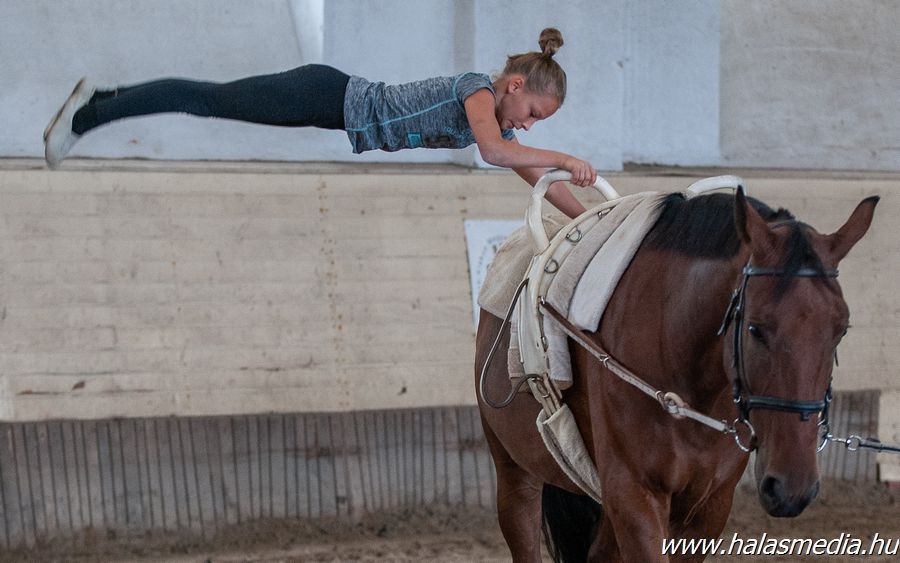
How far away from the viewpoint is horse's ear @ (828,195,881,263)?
1849 mm

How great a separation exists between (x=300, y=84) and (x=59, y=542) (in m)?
2.16

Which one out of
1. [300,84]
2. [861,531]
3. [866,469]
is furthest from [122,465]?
[866,469]

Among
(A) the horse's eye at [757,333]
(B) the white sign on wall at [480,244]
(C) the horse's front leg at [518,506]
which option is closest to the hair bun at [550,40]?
(A) the horse's eye at [757,333]

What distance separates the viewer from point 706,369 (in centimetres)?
205

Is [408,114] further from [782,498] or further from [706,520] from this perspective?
[782,498]

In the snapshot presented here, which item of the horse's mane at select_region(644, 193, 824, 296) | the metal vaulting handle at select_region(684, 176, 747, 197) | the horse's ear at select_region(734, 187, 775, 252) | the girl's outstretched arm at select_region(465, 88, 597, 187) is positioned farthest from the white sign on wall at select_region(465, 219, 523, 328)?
the horse's ear at select_region(734, 187, 775, 252)

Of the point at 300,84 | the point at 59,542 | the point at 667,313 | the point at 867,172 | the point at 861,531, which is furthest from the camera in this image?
the point at 867,172

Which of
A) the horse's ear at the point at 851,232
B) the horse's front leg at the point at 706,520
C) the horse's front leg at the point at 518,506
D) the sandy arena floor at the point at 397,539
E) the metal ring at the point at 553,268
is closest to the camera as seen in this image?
the horse's ear at the point at 851,232

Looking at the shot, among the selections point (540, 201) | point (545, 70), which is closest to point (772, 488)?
point (540, 201)

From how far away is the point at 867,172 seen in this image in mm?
5645

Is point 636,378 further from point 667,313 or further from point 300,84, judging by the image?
point 300,84

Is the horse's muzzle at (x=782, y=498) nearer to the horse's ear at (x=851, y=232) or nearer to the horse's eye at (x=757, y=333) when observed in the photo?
the horse's eye at (x=757, y=333)

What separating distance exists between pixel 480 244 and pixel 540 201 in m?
1.69

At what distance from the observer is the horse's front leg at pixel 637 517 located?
211cm
